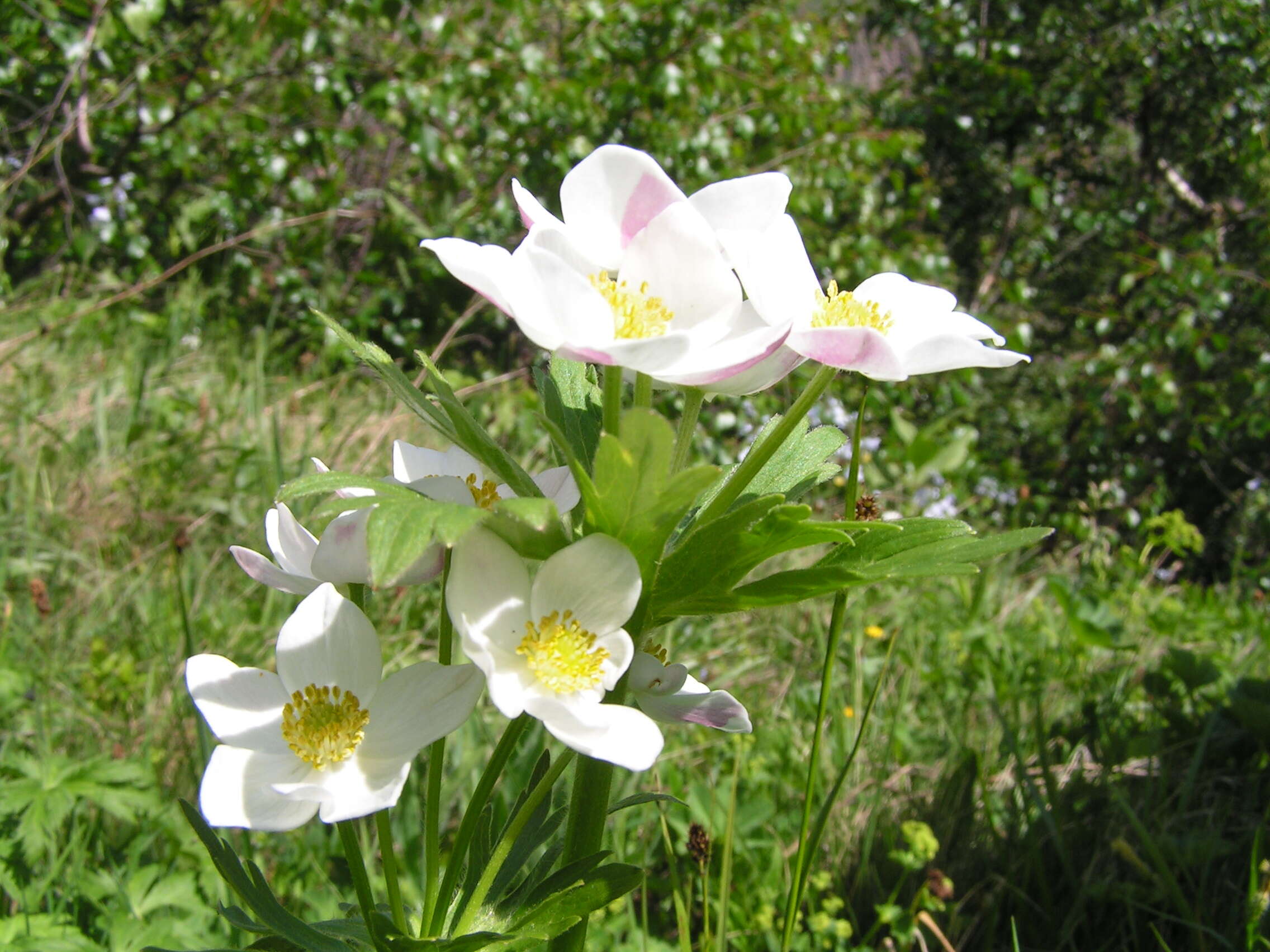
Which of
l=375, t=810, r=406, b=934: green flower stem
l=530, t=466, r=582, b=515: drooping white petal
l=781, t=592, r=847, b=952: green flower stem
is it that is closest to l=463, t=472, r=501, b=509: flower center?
l=530, t=466, r=582, b=515: drooping white petal

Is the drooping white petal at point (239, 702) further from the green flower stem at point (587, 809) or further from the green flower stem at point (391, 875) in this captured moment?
the green flower stem at point (587, 809)

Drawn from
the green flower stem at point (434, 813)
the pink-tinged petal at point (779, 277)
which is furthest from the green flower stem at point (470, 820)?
the pink-tinged petal at point (779, 277)

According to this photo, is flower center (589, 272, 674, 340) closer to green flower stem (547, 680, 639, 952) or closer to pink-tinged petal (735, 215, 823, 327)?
pink-tinged petal (735, 215, 823, 327)

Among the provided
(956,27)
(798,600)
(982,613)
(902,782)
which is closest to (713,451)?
(982,613)

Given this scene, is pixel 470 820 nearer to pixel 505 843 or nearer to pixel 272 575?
pixel 505 843

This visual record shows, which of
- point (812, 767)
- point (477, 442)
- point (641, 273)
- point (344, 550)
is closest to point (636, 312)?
point (641, 273)

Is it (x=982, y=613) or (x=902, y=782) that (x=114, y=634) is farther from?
(x=982, y=613)
